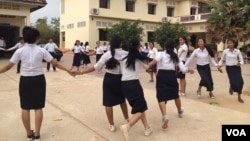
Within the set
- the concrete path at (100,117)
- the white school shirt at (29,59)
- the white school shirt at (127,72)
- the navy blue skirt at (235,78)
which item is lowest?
the concrete path at (100,117)

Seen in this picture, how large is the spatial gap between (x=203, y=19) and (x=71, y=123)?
28.7 m

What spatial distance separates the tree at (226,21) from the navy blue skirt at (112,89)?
18710 millimetres

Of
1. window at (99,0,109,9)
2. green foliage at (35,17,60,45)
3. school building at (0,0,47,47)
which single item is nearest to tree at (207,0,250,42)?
window at (99,0,109,9)

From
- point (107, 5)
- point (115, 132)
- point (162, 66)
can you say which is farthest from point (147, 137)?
point (107, 5)

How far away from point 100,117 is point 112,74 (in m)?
1.33

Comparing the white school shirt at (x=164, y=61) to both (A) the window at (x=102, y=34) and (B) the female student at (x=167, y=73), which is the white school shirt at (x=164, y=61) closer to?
(B) the female student at (x=167, y=73)

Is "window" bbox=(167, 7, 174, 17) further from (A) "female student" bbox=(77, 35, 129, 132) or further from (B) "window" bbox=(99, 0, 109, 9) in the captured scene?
(A) "female student" bbox=(77, 35, 129, 132)

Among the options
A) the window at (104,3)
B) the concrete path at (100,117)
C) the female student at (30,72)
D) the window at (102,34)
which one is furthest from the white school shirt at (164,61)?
the window at (104,3)

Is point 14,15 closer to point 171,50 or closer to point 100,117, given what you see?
point 100,117

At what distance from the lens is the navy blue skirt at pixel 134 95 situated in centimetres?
466

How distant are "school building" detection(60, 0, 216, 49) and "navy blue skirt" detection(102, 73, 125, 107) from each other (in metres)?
25.1

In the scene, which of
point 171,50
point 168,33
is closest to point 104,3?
point 168,33

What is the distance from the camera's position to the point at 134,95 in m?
4.71

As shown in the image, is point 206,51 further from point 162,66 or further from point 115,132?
point 115,132
